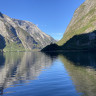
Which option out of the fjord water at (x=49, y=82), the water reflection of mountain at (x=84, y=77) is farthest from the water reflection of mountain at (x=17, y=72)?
the water reflection of mountain at (x=84, y=77)

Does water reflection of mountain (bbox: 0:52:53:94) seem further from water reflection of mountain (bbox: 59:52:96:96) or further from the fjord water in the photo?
water reflection of mountain (bbox: 59:52:96:96)

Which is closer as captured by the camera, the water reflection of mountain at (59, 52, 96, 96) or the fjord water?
the fjord water

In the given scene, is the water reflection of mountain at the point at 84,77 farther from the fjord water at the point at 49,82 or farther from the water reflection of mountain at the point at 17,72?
the water reflection of mountain at the point at 17,72

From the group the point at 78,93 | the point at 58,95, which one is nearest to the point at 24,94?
the point at 58,95

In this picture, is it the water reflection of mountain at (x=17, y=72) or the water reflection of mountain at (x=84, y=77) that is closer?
the water reflection of mountain at (x=84, y=77)

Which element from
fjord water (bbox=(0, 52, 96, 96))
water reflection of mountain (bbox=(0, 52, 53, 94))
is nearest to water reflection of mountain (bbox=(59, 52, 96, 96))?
fjord water (bbox=(0, 52, 96, 96))

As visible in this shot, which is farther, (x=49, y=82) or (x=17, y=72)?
(x=17, y=72)

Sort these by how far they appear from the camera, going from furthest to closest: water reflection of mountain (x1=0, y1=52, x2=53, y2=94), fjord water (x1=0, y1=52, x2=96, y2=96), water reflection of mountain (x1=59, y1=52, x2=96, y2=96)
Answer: water reflection of mountain (x1=0, y1=52, x2=53, y2=94) < water reflection of mountain (x1=59, y1=52, x2=96, y2=96) < fjord water (x1=0, y1=52, x2=96, y2=96)

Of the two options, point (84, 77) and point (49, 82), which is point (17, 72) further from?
point (84, 77)

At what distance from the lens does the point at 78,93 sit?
25.6 m

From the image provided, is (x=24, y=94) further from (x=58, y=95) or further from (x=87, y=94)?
(x=87, y=94)

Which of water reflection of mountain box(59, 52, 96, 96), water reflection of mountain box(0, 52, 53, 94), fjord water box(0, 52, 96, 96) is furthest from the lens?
water reflection of mountain box(0, 52, 53, 94)

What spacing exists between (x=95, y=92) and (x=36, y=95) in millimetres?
10909

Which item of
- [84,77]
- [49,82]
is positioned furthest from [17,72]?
[84,77]
